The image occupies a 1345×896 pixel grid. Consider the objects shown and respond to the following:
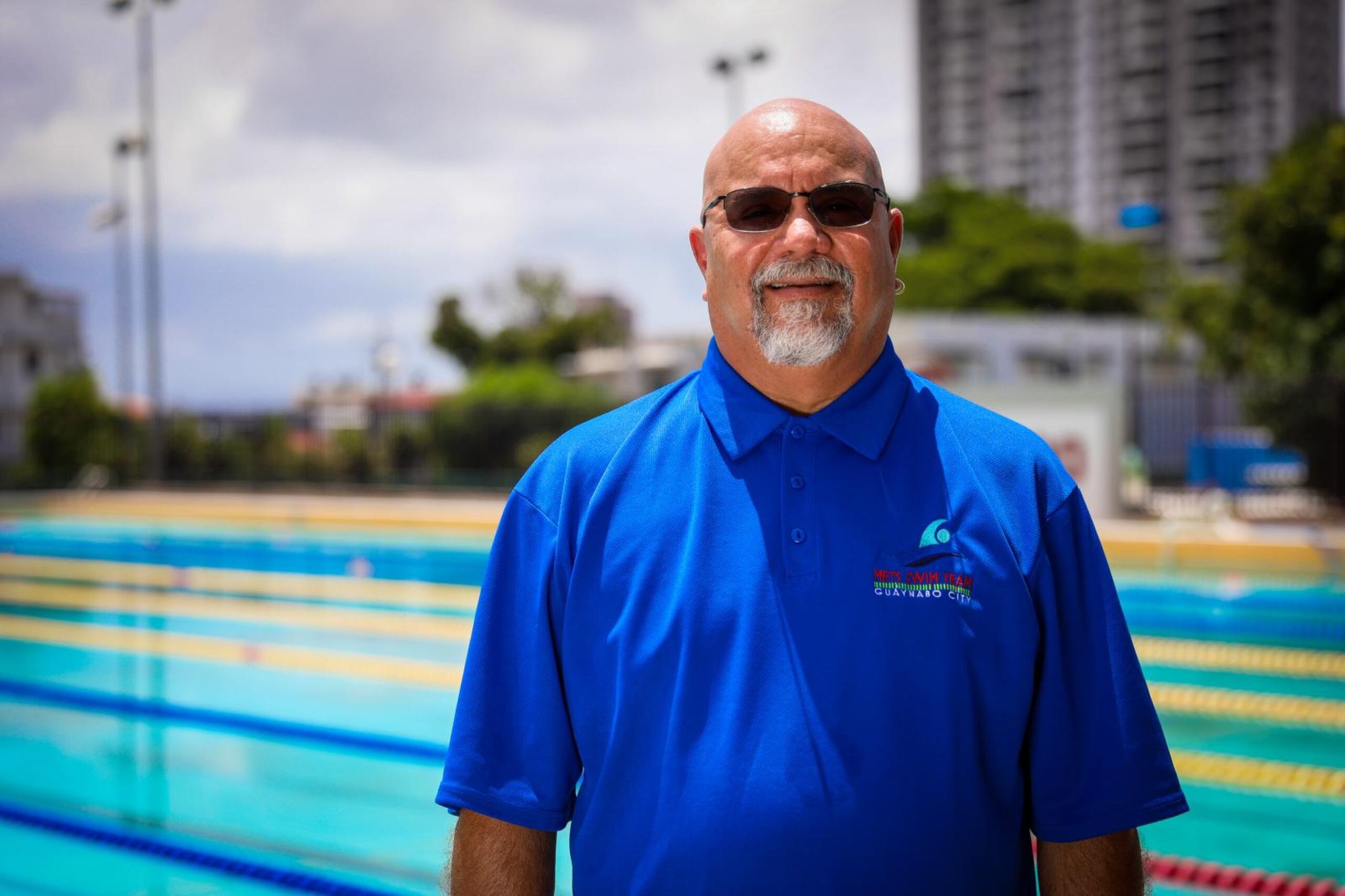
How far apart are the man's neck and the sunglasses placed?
0.62 feet

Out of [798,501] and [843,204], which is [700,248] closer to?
[843,204]

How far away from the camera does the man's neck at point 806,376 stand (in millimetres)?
1771

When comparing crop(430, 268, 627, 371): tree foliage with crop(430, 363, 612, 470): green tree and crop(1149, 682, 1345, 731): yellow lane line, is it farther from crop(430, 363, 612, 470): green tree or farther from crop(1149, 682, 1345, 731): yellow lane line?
crop(1149, 682, 1345, 731): yellow lane line

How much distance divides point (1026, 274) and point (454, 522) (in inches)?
1873

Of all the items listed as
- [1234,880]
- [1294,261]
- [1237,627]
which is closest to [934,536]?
[1234,880]

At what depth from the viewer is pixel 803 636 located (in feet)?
5.32

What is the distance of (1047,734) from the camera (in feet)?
5.49

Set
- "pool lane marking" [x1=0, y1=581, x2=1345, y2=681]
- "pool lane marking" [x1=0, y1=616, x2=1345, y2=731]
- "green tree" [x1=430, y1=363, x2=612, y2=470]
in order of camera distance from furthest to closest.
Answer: "green tree" [x1=430, y1=363, x2=612, y2=470] → "pool lane marking" [x1=0, y1=581, x2=1345, y2=681] → "pool lane marking" [x1=0, y1=616, x2=1345, y2=731]

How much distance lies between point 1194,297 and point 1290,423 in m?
10.2

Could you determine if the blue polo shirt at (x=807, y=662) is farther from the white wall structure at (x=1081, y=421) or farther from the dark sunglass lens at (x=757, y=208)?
the white wall structure at (x=1081, y=421)

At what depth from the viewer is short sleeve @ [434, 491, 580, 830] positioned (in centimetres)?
171

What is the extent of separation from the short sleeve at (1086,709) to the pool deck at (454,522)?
1034cm

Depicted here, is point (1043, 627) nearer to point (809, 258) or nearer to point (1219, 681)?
point (809, 258)

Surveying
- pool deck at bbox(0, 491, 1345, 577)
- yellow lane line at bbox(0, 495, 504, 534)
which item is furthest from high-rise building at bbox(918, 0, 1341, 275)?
yellow lane line at bbox(0, 495, 504, 534)
